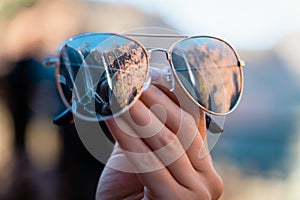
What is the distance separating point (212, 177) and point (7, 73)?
1.13 meters

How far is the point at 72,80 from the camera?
0.34 metres

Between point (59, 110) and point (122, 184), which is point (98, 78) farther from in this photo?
point (59, 110)

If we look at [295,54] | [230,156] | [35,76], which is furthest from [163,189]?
[295,54]

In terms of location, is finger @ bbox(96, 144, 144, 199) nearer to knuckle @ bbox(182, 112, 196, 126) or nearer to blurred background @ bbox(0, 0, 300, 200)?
knuckle @ bbox(182, 112, 196, 126)

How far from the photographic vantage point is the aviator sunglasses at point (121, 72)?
13.3 inches

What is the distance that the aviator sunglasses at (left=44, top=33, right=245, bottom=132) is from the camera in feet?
1.11

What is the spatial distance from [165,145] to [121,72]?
0.23 feet

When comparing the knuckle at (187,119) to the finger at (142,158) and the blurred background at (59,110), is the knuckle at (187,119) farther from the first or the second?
the blurred background at (59,110)

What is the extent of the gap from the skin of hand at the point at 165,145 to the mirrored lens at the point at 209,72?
19mm

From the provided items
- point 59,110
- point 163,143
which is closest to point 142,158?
point 163,143

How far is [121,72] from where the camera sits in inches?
13.6

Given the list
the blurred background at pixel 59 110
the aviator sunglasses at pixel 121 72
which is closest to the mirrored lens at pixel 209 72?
the aviator sunglasses at pixel 121 72

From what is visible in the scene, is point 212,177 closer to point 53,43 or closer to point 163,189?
point 163,189

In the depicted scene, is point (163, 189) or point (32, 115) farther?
point (32, 115)
